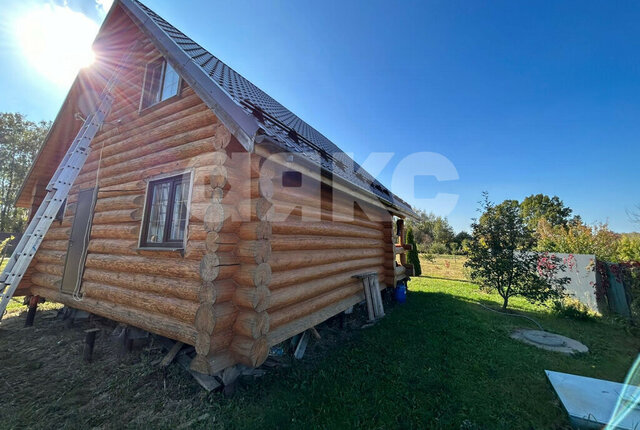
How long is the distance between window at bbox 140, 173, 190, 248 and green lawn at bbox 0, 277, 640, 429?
6.80 feet

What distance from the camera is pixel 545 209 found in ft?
131

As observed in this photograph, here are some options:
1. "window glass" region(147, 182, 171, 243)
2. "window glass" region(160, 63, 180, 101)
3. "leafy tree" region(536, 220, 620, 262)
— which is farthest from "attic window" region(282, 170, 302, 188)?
"leafy tree" region(536, 220, 620, 262)

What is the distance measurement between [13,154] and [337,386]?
45.4m

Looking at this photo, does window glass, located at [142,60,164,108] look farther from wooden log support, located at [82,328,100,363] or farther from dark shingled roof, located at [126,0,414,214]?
wooden log support, located at [82,328,100,363]

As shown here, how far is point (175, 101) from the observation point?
4559 mm

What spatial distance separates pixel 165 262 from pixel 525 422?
530cm

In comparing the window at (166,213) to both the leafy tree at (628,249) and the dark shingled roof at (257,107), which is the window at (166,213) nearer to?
the dark shingled roof at (257,107)

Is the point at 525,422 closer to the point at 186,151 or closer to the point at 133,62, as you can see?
the point at 186,151

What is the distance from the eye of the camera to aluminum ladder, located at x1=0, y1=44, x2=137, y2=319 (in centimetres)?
457

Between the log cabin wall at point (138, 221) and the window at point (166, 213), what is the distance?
0.16 metres

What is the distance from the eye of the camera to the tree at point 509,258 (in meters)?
7.58

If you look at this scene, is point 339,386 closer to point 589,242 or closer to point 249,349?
point 249,349

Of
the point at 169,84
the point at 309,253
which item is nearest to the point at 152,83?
the point at 169,84

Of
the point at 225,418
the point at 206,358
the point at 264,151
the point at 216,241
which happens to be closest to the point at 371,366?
the point at 225,418
